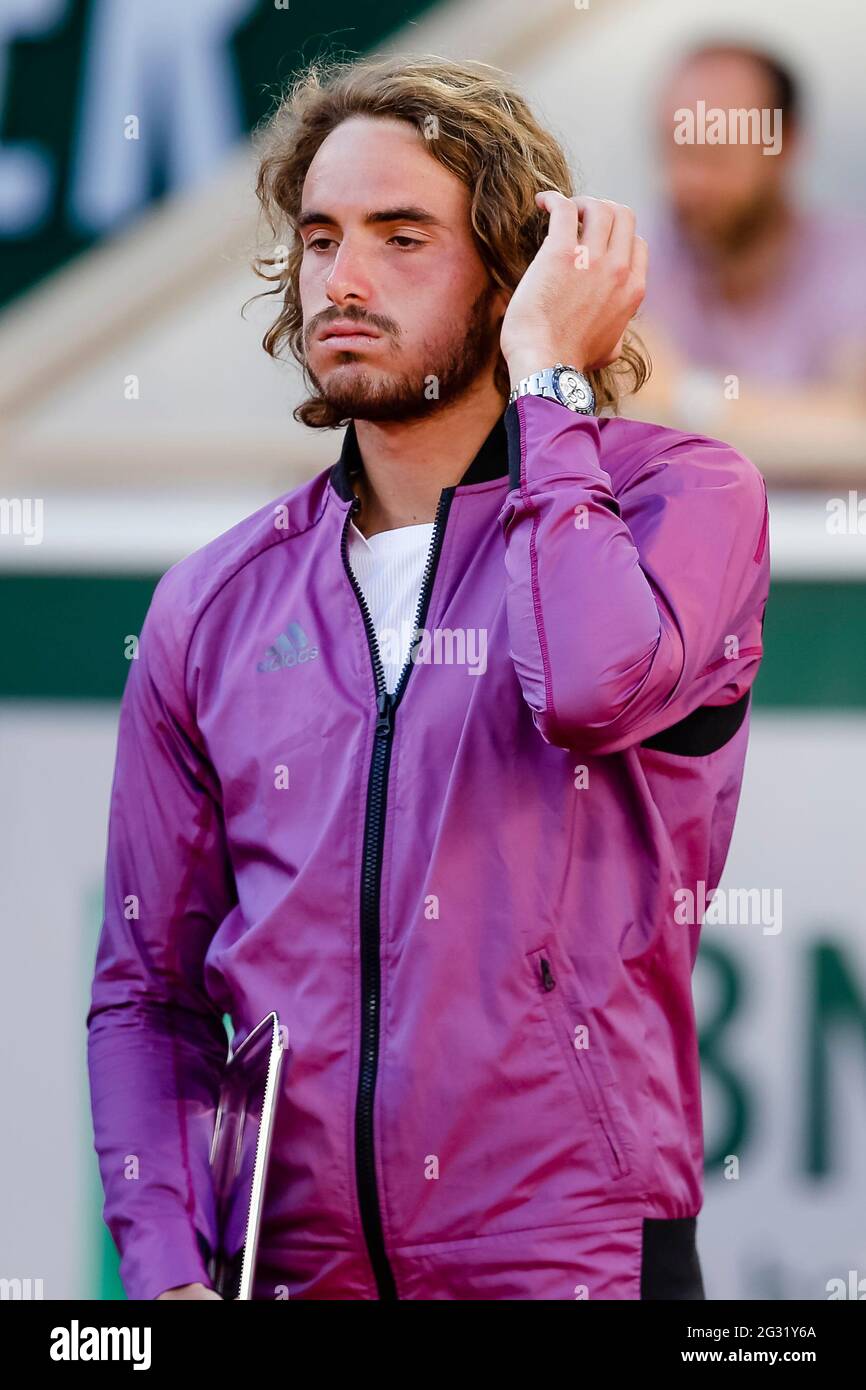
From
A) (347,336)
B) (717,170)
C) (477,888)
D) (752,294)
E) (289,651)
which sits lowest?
(477,888)

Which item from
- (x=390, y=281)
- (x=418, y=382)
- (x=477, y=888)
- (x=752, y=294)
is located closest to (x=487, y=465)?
(x=418, y=382)

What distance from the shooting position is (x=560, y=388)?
1.80m

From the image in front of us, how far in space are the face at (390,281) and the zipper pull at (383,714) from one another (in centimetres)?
33

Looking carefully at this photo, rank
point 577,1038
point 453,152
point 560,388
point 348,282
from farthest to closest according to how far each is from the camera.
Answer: point 453,152
point 348,282
point 560,388
point 577,1038

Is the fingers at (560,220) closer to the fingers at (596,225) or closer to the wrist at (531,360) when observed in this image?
the fingers at (596,225)

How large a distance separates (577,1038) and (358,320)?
2.57ft

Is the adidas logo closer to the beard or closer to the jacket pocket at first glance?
the beard

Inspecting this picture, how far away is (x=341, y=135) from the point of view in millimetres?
2076

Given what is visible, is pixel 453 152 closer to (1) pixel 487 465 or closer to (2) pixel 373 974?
(1) pixel 487 465

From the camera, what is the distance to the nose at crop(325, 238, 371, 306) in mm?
1908

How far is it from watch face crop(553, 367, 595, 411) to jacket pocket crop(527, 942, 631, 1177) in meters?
0.54
